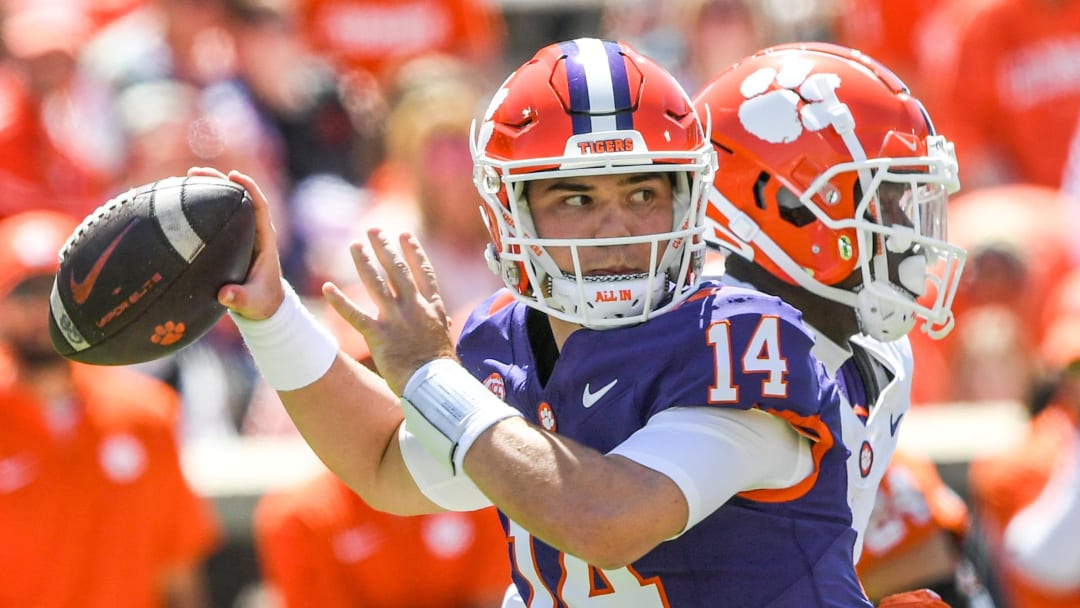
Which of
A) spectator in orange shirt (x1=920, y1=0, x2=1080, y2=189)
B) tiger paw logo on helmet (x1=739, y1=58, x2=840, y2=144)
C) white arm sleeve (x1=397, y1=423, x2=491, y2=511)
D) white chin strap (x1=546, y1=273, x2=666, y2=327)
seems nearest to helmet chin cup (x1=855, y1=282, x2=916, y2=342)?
tiger paw logo on helmet (x1=739, y1=58, x2=840, y2=144)

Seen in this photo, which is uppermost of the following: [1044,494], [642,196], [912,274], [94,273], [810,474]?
[642,196]

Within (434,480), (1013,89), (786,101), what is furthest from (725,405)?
(1013,89)

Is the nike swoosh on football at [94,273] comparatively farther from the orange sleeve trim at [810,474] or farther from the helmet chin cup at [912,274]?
the helmet chin cup at [912,274]

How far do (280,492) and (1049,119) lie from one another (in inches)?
146

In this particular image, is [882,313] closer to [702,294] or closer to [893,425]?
[893,425]

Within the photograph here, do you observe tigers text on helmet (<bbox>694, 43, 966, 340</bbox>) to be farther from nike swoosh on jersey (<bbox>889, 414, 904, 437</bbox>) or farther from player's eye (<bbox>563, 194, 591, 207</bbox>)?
player's eye (<bbox>563, 194, 591, 207</bbox>)

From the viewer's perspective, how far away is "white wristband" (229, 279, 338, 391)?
9.70ft

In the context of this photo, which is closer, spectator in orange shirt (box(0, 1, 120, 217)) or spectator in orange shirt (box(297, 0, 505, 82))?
spectator in orange shirt (box(0, 1, 120, 217))

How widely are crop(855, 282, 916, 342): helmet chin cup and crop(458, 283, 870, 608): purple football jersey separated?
0.43 m

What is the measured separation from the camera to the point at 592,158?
A: 275 cm

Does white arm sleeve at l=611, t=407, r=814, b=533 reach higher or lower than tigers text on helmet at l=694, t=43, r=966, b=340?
lower

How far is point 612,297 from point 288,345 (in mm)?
589

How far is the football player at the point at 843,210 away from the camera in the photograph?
315 centimetres

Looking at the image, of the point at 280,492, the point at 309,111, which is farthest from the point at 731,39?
the point at 280,492
